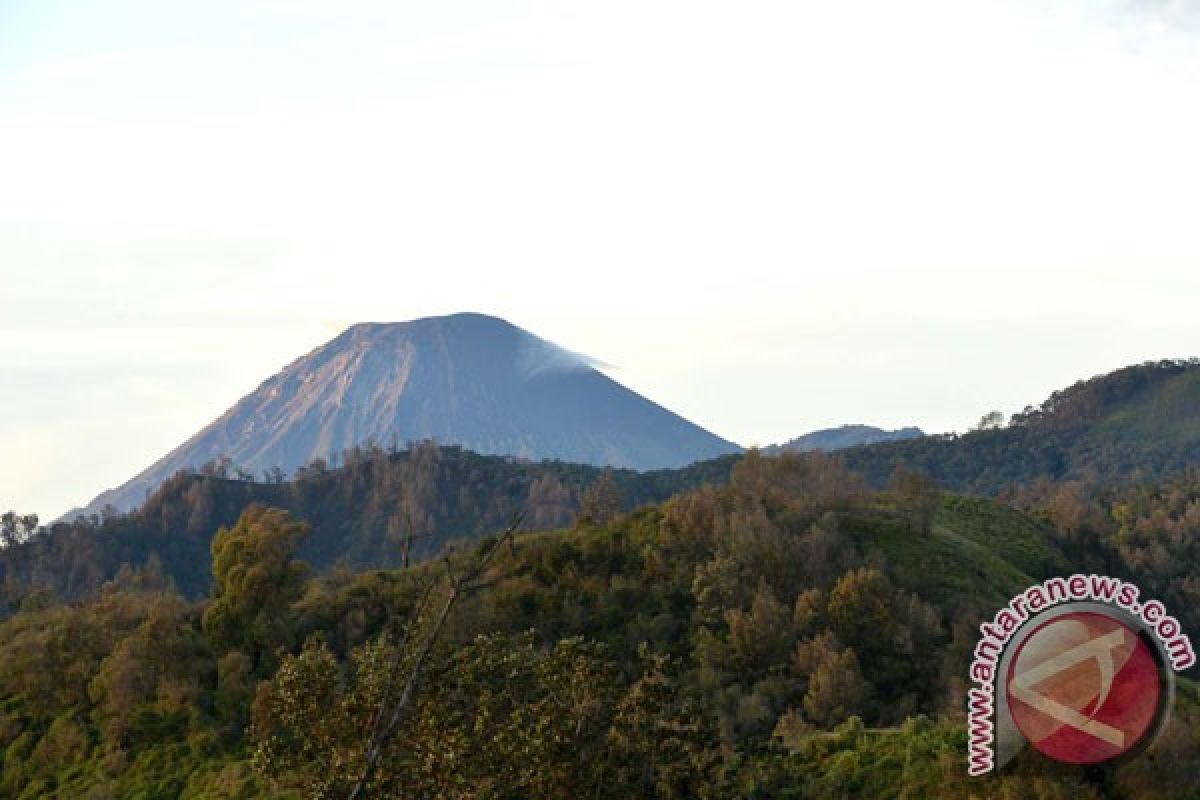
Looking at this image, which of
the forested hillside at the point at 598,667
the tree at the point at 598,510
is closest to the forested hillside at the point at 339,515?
the tree at the point at 598,510

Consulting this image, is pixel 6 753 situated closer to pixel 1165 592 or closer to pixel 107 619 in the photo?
pixel 107 619

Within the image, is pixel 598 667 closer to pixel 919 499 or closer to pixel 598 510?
pixel 919 499

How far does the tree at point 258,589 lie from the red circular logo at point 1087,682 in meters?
Answer: 39.1

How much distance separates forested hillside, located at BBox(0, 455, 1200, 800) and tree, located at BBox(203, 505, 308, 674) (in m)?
0.12

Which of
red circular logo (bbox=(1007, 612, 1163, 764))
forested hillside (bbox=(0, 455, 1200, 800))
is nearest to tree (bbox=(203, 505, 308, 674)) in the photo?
forested hillside (bbox=(0, 455, 1200, 800))

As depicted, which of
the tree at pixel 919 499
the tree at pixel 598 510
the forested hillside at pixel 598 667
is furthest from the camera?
the tree at pixel 598 510

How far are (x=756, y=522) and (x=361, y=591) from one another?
782 inches

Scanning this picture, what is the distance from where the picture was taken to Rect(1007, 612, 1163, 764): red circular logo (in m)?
16.9

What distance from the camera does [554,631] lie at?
5025 centimetres

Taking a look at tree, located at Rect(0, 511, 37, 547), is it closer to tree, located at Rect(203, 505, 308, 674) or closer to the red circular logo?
tree, located at Rect(203, 505, 308, 674)

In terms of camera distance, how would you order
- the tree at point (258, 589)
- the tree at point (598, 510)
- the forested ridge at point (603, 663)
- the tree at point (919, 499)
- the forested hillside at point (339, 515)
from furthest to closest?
the forested hillside at point (339, 515) < the tree at point (598, 510) < the tree at point (919, 499) < the tree at point (258, 589) < the forested ridge at point (603, 663)

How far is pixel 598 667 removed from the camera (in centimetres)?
2259

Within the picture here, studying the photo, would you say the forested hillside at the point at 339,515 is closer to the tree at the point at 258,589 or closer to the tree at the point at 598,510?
the tree at the point at 598,510

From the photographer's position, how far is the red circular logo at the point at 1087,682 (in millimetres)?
16938
